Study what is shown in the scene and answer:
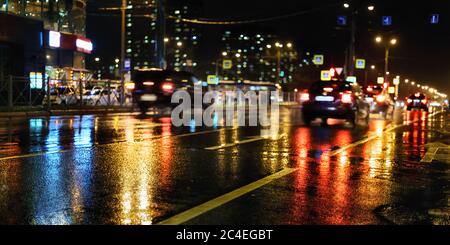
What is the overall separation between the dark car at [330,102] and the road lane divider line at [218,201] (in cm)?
1075

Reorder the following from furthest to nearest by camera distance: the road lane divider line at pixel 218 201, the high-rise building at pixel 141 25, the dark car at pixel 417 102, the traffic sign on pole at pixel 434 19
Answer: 1. the high-rise building at pixel 141 25
2. the dark car at pixel 417 102
3. the traffic sign on pole at pixel 434 19
4. the road lane divider line at pixel 218 201

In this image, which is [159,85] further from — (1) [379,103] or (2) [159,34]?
(1) [379,103]

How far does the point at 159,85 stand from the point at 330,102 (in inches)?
344

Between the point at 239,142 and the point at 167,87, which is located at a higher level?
the point at 167,87

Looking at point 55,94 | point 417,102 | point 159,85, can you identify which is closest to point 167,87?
point 159,85

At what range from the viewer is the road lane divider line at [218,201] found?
545 centimetres

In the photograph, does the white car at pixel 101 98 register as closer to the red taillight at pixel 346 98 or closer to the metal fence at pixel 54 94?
the metal fence at pixel 54 94

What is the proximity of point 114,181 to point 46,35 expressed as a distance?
107 feet

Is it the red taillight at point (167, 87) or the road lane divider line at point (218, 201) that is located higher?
the red taillight at point (167, 87)

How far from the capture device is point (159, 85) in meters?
24.5

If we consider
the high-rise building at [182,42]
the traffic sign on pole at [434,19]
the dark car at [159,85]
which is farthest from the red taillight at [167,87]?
the high-rise building at [182,42]

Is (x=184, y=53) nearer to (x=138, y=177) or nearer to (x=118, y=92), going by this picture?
(x=118, y=92)

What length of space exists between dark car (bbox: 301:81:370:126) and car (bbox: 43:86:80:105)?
14.0 meters

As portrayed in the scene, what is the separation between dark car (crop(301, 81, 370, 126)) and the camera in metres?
18.8
